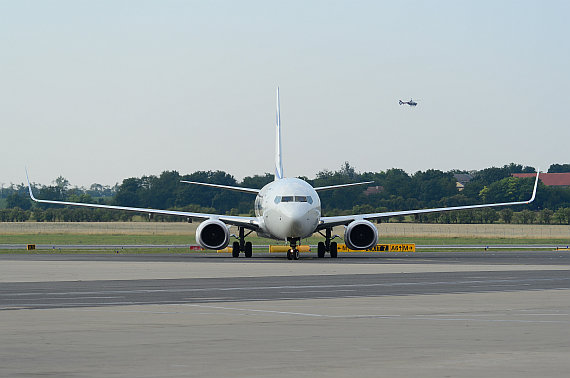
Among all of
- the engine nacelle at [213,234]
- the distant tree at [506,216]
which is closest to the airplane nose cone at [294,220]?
the engine nacelle at [213,234]

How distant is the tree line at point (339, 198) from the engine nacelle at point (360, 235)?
35947 mm

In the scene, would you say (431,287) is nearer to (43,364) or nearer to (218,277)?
(218,277)

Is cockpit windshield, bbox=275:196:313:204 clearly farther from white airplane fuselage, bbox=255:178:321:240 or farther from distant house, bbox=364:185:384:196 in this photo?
distant house, bbox=364:185:384:196

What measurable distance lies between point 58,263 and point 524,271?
18.6 metres

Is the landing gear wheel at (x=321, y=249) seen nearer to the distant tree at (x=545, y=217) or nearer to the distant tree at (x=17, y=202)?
the distant tree at (x=545, y=217)

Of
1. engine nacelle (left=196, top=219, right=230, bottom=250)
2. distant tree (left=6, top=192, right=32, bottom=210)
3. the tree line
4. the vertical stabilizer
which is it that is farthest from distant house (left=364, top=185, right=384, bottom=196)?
engine nacelle (left=196, top=219, right=230, bottom=250)

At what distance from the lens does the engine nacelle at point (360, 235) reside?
52.6m

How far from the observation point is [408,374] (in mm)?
10969

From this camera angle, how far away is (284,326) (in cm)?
1627

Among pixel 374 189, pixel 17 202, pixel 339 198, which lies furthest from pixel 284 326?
pixel 17 202

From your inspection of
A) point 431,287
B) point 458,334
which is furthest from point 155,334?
point 431,287

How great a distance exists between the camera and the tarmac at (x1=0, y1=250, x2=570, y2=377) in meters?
11.6

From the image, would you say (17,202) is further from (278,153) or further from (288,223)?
(288,223)

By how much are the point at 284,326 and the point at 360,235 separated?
3688 centimetres
